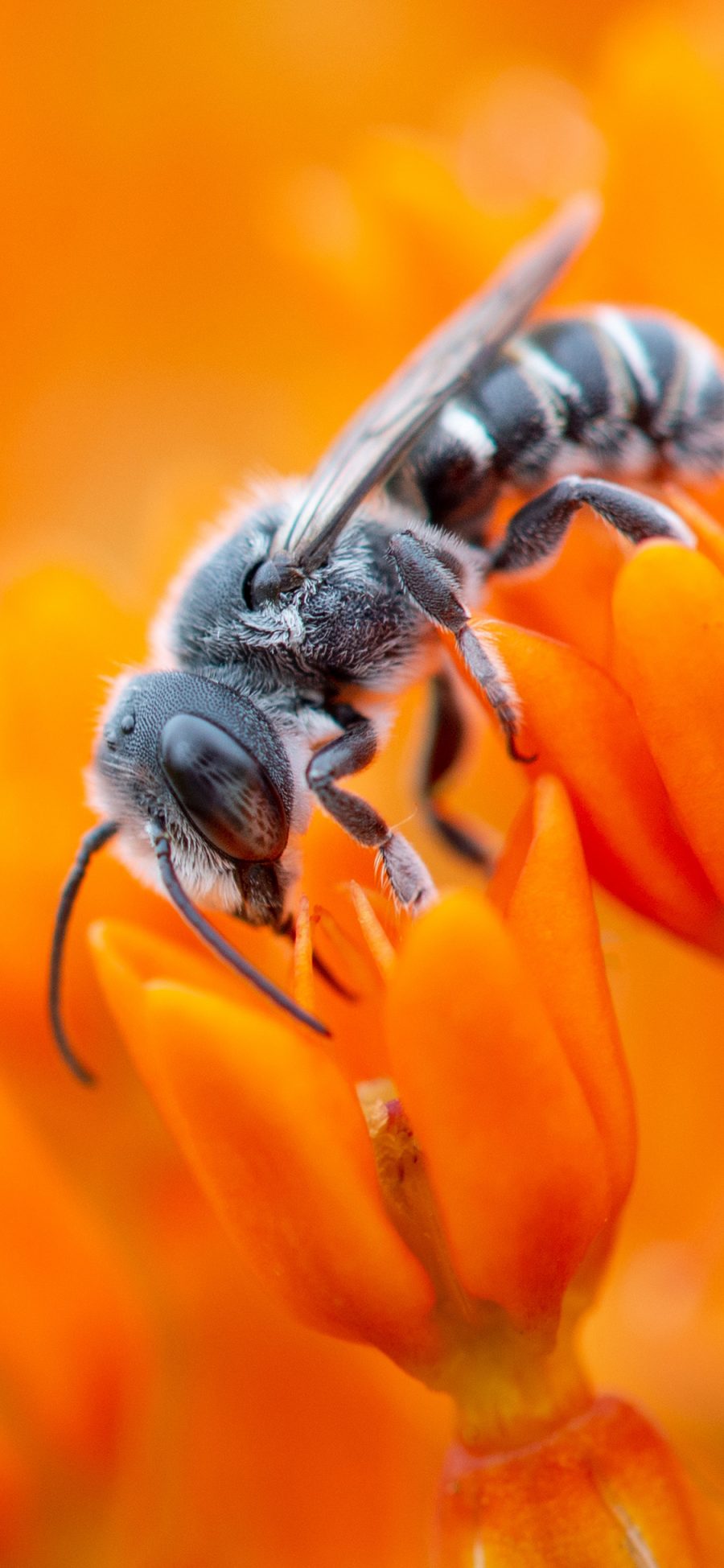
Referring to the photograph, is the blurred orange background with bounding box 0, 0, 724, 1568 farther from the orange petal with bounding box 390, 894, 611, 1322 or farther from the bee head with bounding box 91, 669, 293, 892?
the orange petal with bounding box 390, 894, 611, 1322

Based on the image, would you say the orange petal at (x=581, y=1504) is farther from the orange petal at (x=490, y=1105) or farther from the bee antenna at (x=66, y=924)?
the bee antenna at (x=66, y=924)

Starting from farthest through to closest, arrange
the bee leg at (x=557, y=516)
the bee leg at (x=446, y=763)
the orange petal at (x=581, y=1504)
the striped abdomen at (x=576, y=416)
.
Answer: the bee leg at (x=446, y=763) → the striped abdomen at (x=576, y=416) → the bee leg at (x=557, y=516) → the orange petal at (x=581, y=1504)

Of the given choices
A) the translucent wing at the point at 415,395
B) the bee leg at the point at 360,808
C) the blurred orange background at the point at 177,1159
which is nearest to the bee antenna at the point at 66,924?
the blurred orange background at the point at 177,1159

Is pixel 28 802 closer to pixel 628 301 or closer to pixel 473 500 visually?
pixel 473 500

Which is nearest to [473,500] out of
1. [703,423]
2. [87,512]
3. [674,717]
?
[703,423]

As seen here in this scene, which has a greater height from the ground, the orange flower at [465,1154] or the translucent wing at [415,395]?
the translucent wing at [415,395]
